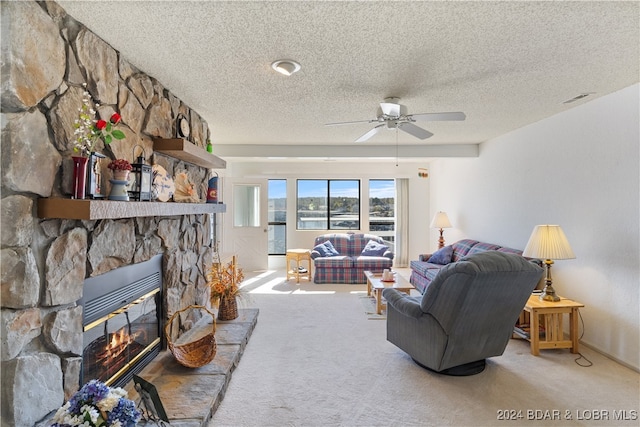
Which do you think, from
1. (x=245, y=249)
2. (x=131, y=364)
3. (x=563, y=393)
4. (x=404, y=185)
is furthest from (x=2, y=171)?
(x=404, y=185)

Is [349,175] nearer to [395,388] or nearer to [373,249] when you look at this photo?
[373,249]

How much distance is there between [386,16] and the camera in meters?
1.70

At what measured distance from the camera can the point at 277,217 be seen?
7.41 meters

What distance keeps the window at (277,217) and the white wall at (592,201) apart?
4.38 m

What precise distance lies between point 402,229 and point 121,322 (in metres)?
6.05

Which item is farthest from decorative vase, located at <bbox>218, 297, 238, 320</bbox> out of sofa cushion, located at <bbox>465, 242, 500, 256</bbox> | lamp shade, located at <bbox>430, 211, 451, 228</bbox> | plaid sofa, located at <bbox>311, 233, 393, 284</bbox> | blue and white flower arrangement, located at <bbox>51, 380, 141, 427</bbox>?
lamp shade, located at <bbox>430, 211, 451, 228</bbox>

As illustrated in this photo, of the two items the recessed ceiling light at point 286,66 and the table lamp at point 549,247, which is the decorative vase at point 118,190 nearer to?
the recessed ceiling light at point 286,66

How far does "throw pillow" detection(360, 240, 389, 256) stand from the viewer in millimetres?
6329

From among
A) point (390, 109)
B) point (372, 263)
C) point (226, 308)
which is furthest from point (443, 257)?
point (226, 308)

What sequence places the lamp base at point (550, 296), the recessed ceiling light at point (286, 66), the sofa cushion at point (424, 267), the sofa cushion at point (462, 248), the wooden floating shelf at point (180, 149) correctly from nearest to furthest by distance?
the recessed ceiling light at point (286, 66), the wooden floating shelf at point (180, 149), the lamp base at point (550, 296), the sofa cushion at point (424, 267), the sofa cushion at point (462, 248)

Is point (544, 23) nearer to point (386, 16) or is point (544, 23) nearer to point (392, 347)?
point (386, 16)

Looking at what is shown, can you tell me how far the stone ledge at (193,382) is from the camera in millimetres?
1915

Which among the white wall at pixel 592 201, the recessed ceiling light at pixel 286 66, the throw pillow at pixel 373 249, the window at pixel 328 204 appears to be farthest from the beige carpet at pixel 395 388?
the window at pixel 328 204

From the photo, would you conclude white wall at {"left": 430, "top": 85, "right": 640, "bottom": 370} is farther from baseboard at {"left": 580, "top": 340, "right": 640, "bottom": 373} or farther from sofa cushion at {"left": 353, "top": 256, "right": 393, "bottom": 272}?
sofa cushion at {"left": 353, "top": 256, "right": 393, "bottom": 272}
